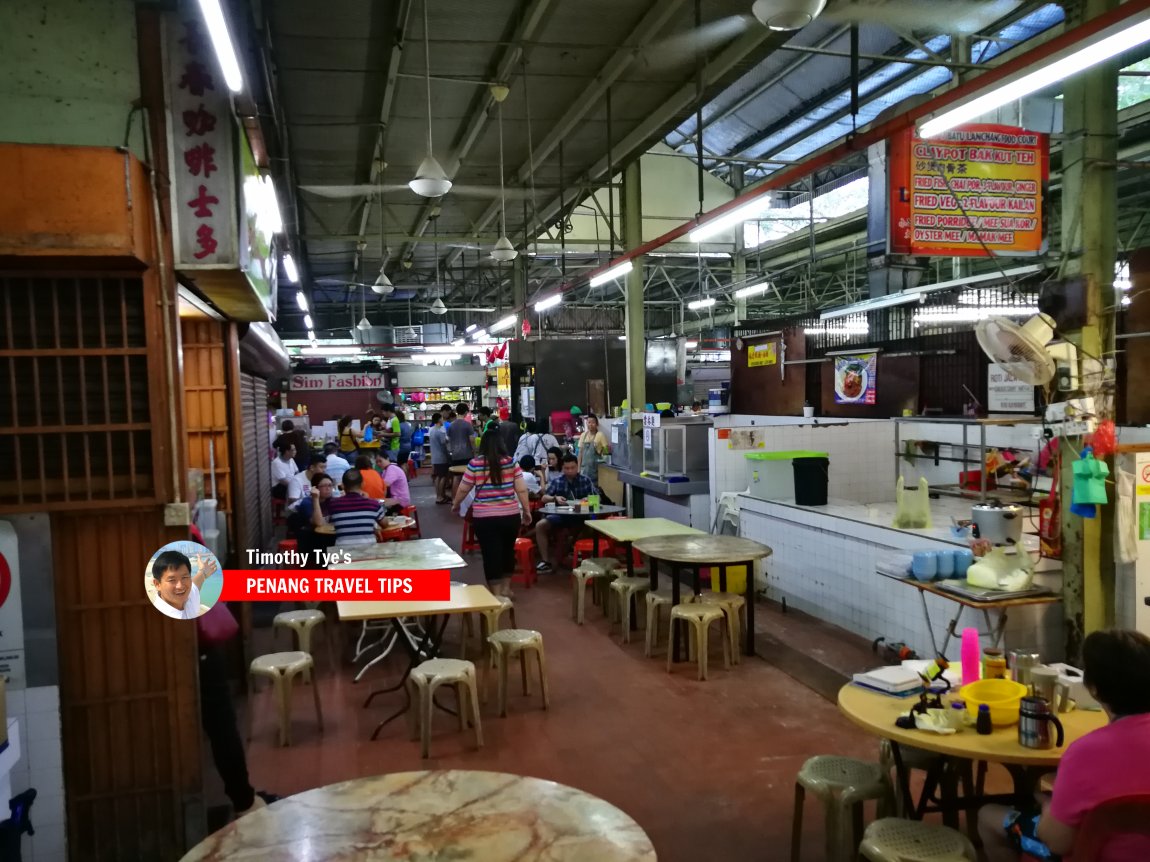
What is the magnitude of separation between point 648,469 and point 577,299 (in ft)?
40.2

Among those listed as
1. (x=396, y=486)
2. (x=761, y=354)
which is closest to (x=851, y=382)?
(x=761, y=354)

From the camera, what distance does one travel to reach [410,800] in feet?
8.63

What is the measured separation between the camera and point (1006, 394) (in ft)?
28.5

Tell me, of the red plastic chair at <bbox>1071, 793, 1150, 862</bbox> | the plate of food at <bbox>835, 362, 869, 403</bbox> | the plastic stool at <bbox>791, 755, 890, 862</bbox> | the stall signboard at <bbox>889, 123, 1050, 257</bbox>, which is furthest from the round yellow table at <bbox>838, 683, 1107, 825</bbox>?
the plate of food at <bbox>835, 362, 869, 403</bbox>

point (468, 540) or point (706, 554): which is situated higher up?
point (706, 554)

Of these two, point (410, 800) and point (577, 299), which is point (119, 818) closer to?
point (410, 800)

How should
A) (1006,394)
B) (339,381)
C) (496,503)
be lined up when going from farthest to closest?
(339,381) → (1006,394) → (496,503)

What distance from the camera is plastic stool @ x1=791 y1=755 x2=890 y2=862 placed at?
3117mm

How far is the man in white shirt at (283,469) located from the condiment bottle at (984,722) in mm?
8928

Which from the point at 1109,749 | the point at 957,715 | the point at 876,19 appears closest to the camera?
the point at 1109,749

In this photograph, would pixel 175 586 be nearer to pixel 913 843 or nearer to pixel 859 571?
pixel 913 843

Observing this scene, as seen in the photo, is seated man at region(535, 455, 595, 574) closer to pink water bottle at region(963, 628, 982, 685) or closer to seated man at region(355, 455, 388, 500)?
seated man at region(355, 455, 388, 500)

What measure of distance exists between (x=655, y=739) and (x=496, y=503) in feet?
8.68

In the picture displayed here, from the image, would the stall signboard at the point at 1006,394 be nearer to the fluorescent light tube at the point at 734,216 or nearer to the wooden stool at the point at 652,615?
the fluorescent light tube at the point at 734,216
